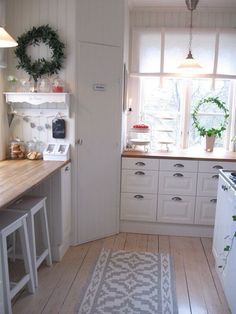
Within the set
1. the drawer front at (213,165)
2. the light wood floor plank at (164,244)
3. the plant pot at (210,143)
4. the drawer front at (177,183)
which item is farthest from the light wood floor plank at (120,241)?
the plant pot at (210,143)

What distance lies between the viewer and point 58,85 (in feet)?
10.1

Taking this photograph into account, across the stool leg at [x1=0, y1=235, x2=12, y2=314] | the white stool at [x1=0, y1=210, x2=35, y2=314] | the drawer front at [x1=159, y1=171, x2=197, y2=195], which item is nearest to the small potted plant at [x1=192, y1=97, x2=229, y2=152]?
the drawer front at [x1=159, y1=171, x2=197, y2=195]

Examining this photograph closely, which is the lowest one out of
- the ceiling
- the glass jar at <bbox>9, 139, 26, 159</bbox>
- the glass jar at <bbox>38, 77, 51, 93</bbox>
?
the glass jar at <bbox>9, 139, 26, 159</bbox>

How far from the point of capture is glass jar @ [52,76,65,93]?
3.04 meters

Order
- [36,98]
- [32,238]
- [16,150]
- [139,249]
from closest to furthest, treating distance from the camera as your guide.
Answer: [32,238] → [36,98] → [16,150] → [139,249]

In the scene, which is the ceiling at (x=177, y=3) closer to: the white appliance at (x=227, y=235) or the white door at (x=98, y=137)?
the white door at (x=98, y=137)

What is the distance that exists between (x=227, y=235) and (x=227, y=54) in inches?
99.9

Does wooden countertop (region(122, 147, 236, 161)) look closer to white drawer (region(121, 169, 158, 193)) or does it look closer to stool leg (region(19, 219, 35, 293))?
white drawer (region(121, 169, 158, 193))

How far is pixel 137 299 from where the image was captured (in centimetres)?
246

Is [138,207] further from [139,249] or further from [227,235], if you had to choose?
[227,235]

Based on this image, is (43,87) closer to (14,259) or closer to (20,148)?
(20,148)

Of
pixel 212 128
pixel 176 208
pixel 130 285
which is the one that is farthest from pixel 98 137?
pixel 212 128

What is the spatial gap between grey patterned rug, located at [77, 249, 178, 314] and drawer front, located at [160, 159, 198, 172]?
3.17ft

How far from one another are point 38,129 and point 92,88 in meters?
0.69
